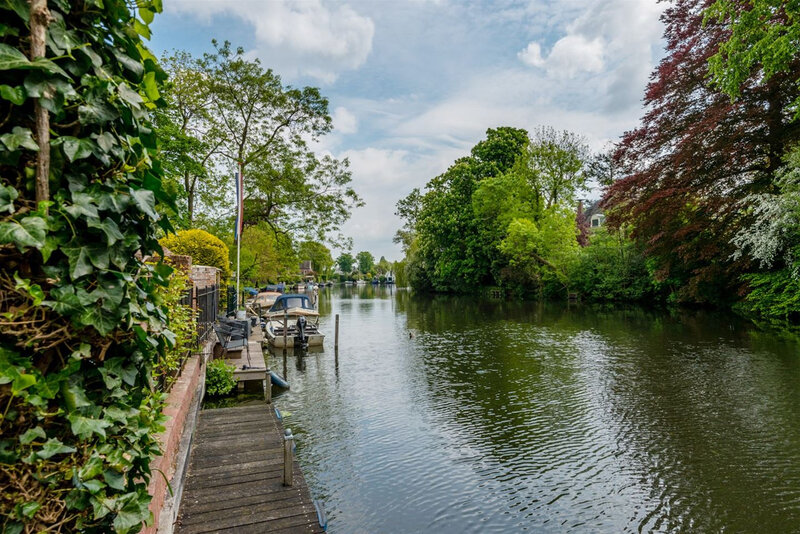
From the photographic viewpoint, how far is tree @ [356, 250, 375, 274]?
16200 cm

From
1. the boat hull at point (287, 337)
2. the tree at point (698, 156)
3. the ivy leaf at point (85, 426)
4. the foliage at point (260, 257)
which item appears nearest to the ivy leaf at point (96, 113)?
the ivy leaf at point (85, 426)

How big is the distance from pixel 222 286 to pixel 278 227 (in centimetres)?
480

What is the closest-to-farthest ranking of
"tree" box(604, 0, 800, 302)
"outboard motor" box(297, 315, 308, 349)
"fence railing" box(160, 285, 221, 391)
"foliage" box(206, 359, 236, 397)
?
"fence railing" box(160, 285, 221, 391), "foliage" box(206, 359, 236, 397), "outboard motor" box(297, 315, 308, 349), "tree" box(604, 0, 800, 302)

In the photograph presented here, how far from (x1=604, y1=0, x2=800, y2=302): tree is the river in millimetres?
7156

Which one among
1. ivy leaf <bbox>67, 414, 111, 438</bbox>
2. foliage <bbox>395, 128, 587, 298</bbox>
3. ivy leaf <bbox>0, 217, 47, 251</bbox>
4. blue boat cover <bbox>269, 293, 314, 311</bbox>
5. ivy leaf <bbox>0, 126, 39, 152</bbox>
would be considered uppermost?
foliage <bbox>395, 128, 587, 298</bbox>

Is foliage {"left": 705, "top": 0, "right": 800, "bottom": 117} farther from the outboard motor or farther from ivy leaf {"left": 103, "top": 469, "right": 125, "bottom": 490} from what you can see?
ivy leaf {"left": 103, "top": 469, "right": 125, "bottom": 490}

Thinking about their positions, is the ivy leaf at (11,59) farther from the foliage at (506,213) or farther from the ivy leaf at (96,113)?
the foliage at (506,213)

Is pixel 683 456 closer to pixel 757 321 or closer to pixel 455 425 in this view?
pixel 455 425

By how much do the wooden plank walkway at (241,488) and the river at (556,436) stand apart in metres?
0.95

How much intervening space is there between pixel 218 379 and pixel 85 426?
9.47 metres

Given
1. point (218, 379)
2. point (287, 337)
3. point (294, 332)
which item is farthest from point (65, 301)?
point (294, 332)

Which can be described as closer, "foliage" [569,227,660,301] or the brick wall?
the brick wall

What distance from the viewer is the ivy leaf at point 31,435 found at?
1.48m

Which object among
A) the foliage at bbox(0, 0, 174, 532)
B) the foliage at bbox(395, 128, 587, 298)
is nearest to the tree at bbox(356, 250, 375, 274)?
the foliage at bbox(395, 128, 587, 298)
